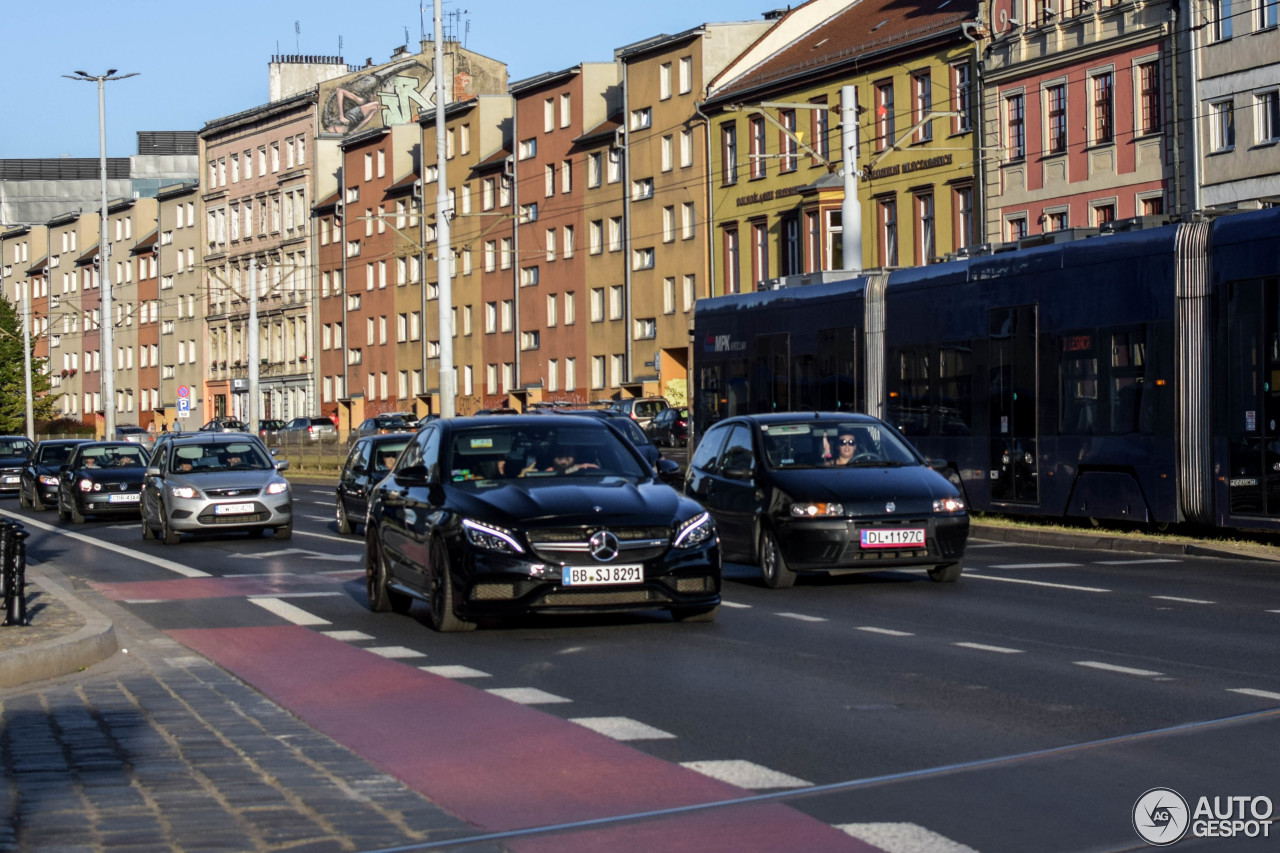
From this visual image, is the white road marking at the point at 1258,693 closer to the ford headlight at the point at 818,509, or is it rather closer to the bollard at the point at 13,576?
the ford headlight at the point at 818,509

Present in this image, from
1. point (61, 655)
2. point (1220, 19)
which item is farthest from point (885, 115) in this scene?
point (61, 655)

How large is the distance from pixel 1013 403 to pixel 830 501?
8.44 meters

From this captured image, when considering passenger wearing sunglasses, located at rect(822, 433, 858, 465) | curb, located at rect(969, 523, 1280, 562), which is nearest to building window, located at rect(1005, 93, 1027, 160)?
curb, located at rect(969, 523, 1280, 562)

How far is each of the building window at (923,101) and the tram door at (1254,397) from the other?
132ft

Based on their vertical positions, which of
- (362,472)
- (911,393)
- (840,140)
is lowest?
(362,472)

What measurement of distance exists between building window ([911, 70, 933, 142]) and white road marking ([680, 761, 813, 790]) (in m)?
53.5

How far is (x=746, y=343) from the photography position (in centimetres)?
3114

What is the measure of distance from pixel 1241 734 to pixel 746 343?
Answer: 2273 cm

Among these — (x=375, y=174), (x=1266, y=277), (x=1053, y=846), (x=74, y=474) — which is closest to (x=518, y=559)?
(x=1053, y=846)

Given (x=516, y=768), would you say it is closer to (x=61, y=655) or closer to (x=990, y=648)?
(x=61, y=655)

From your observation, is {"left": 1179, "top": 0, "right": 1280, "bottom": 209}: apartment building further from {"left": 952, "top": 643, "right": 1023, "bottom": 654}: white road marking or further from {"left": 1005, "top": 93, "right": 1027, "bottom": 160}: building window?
{"left": 952, "top": 643, "right": 1023, "bottom": 654}: white road marking

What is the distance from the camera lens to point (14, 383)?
4545 inches

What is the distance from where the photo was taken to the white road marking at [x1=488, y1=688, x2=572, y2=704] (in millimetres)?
10164

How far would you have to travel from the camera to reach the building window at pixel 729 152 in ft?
236
